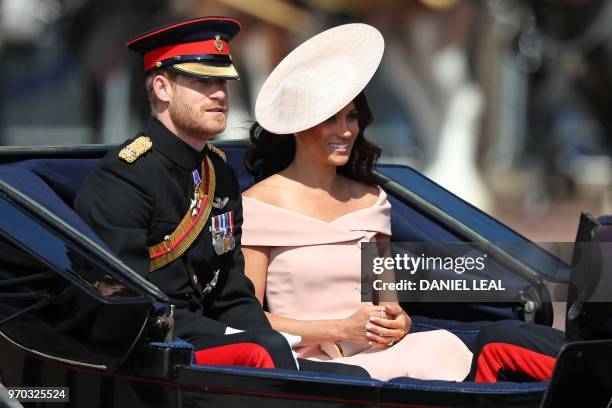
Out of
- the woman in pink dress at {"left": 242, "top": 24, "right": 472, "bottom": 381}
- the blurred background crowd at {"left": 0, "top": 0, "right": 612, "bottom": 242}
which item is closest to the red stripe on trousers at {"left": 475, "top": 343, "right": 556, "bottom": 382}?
the woman in pink dress at {"left": 242, "top": 24, "right": 472, "bottom": 381}

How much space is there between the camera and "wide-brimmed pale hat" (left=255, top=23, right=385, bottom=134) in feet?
12.4

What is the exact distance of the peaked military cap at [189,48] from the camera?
3555 mm

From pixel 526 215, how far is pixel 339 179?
6.48 meters

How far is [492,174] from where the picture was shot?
11602 millimetres

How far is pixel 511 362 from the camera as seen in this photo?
11.1 feet

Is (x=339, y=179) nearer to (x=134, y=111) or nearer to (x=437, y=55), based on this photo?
(x=437, y=55)

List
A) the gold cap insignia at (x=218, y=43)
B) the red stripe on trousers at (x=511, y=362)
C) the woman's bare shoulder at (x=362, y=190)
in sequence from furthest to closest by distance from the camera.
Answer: the woman's bare shoulder at (x=362, y=190) → the gold cap insignia at (x=218, y=43) → the red stripe on trousers at (x=511, y=362)

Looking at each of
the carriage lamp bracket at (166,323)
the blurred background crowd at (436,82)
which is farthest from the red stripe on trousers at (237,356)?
the blurred background crowd at (436,82)

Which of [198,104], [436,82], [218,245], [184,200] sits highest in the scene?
[436,82]

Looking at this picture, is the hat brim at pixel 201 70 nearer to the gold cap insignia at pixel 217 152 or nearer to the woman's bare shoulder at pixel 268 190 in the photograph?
the gold cap insignia at pixel 217 152

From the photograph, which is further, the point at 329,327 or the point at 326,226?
the point at 326,226

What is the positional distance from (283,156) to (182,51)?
1.84 ft

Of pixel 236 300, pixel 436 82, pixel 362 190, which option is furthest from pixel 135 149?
pixel 436 82

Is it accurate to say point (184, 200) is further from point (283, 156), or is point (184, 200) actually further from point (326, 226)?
point (283, 156)
